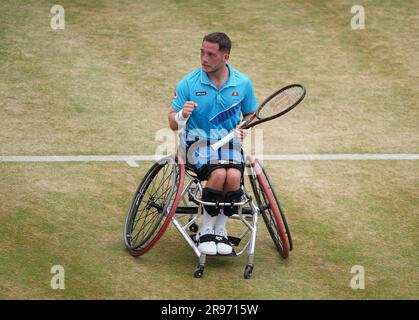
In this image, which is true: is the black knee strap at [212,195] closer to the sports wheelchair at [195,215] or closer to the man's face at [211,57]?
the sports wheelchair at [195,215]

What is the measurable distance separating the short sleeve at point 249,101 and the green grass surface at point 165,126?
50.3 inches

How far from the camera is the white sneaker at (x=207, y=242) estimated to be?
27.1ft

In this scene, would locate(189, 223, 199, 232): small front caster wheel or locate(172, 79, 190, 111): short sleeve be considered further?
locate(189, 223, 199, 232): small front caster wheel

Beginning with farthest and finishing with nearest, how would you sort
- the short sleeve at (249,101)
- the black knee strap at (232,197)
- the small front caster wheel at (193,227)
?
the small front caster wheel at (193,227) → the short sleeve at (249,101) → the black knee strap at (232,197)

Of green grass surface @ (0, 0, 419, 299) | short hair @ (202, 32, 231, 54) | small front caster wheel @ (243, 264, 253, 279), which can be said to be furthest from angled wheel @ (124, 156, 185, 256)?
short hair @ (202, 32, 231, 54)

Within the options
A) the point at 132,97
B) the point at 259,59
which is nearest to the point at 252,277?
the point at 132,97

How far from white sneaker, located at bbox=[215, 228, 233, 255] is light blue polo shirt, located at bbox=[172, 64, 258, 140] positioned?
845 millimetres

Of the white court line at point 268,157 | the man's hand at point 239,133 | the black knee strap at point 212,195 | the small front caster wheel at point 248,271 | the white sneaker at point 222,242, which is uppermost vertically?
the man's hand at point 239,133

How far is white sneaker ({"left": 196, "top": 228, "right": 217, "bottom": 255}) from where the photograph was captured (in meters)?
8.27

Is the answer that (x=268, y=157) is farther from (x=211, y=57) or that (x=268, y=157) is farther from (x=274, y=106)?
(x=211, y=57)

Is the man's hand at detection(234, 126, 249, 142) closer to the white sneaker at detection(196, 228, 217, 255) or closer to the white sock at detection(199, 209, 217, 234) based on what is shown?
the white sock at detection(199, 209, 217, 234)

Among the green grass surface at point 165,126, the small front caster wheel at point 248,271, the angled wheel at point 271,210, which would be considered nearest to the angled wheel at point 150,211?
the green grass surface at point 165,126
